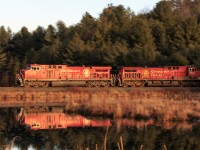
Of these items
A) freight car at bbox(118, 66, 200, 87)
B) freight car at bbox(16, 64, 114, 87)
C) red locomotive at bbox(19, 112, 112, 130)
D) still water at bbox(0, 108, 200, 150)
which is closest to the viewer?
still water at bbox(0, 108, 200, 150)

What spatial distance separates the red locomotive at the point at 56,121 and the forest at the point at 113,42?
3265 centimetres

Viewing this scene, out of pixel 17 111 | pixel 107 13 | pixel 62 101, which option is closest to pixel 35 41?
pixel 107 13

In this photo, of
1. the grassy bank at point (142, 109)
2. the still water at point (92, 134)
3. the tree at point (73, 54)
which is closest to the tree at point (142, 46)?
the tree at point (73, 54)

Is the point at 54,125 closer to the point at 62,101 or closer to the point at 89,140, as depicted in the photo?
the point at 89,140

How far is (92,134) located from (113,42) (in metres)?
61.9

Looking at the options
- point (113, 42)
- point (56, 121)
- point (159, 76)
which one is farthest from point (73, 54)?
point (56, 121)

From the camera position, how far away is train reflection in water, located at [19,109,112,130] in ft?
119

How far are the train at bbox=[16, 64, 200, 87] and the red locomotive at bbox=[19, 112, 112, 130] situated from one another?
2253cm

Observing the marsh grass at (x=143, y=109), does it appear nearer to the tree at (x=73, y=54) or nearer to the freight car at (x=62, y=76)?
the freight car at (x=62, y=76)

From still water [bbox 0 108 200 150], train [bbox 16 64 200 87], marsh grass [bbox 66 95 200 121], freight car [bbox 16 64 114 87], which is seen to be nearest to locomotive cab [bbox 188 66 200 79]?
train [bbox 16 64 200 87]

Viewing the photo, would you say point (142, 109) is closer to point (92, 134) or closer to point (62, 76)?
point (92, 134)

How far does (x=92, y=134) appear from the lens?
105 ft

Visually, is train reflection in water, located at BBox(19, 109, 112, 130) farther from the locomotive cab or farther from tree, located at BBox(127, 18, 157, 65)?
tree, located at BBox(127, 18, 157, 65)

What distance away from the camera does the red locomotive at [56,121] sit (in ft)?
119
